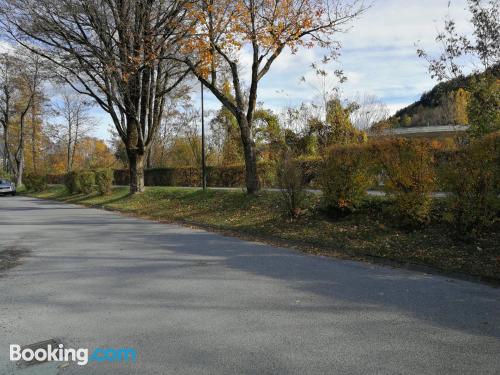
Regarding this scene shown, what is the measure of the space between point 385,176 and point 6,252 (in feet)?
30.1

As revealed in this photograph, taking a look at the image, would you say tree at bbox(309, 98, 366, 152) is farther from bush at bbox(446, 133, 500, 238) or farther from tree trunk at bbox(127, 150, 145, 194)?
bush at bbox(446, 133, 500, 238)

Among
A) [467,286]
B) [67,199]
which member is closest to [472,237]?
[467,286]

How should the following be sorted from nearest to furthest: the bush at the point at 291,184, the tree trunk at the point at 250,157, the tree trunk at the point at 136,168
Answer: the bush at the point at 291,184
the tree trunk at the point at 250,157
the tree trunk at the point at 136,168

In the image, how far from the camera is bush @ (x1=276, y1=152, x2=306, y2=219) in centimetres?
1241

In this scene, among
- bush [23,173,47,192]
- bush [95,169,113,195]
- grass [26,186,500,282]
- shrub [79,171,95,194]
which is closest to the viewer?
grass [26,186,500,282]

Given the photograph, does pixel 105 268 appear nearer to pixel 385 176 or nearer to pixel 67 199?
pixel 385 176

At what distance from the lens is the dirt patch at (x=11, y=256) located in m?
8.13

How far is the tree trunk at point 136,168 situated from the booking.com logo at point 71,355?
20.0 m

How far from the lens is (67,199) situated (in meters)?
29.4

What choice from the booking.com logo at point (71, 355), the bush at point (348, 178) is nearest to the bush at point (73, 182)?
the bush at point (348, 178)

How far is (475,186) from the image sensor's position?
26.6 feet

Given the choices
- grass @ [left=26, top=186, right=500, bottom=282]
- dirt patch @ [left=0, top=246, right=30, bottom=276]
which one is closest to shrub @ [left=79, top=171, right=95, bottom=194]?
grass @ [left=26, top=186, right=500, bottom=282]

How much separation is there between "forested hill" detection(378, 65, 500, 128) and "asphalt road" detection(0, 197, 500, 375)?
6.23 m

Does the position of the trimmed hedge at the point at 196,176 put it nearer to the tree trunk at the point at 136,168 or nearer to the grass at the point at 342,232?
the grass at the point at 342,232
